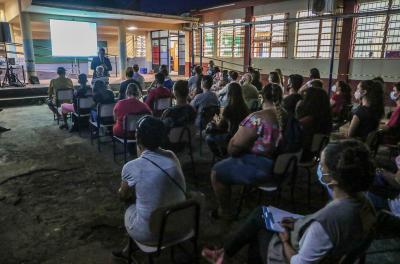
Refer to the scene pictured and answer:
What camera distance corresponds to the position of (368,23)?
8859mm

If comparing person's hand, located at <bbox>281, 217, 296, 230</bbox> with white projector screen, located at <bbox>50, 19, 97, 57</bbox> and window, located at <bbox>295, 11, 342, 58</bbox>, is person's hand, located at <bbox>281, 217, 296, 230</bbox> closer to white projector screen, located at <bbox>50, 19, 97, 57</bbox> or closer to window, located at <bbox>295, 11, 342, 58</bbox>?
window, located at <bbox>295, 11, 342, 58</bbox>

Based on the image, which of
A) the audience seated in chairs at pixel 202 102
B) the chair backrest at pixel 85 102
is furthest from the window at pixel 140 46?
the audience seated in chairs at pixel 202 102

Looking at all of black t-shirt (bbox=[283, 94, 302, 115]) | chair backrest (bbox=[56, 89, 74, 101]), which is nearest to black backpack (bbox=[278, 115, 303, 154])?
black t-shirt (bbox=[283, 94, 302, 115])

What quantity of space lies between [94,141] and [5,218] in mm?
2460

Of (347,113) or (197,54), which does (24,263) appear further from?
(197,54)

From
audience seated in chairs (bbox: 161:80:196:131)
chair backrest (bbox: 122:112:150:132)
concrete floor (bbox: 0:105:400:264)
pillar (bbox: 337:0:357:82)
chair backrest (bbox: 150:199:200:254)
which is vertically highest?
pillar (bbox: 337:0:357:82)

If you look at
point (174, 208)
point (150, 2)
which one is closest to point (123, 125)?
point (174, 208)

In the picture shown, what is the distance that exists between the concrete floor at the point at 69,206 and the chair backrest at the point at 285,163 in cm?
59

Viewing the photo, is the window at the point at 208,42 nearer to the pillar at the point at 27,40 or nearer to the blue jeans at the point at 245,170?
the pillar at the point at 27,40

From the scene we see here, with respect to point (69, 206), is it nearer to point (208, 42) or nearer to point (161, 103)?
point (161, 103)

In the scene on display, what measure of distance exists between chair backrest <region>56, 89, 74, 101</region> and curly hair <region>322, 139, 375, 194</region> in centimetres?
569

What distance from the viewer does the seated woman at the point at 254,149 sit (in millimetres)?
2432

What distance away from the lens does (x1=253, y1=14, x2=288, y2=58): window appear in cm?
1116

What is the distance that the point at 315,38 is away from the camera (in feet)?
33.2
